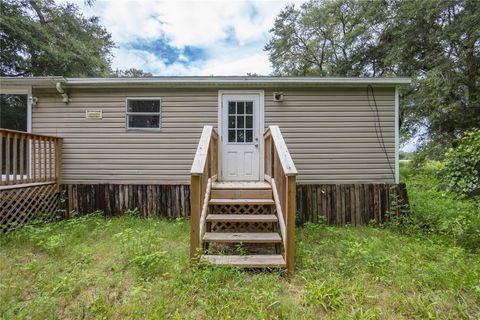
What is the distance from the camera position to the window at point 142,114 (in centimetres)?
536

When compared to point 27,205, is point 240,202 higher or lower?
higher

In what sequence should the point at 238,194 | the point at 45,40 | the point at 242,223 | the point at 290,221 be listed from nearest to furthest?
the point at 290,221 < the point at 242,223 < the point at 238,194 < the point at 45,40

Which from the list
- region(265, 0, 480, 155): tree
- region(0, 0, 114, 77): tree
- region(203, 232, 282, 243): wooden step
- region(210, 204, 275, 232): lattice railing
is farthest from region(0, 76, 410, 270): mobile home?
region(0, 0, 114, 77): tree

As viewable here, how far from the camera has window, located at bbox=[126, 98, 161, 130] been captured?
17.6 ft

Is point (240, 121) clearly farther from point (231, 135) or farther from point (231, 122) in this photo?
point (231, 135)

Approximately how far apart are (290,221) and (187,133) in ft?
10.9

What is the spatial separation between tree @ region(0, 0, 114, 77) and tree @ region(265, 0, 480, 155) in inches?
465

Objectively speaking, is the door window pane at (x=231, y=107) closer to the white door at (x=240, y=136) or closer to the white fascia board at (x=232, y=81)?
the white door at (x=240, y=136)

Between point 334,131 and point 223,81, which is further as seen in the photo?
point 334,131

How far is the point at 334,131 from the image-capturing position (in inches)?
208

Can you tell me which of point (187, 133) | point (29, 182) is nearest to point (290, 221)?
point (187, 133)

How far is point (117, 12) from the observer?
8656 millimetres

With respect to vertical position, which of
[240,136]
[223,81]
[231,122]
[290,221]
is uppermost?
[223,81]

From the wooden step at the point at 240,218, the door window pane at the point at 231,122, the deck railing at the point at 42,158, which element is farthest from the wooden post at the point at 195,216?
the deck railing at the point at 42,158
